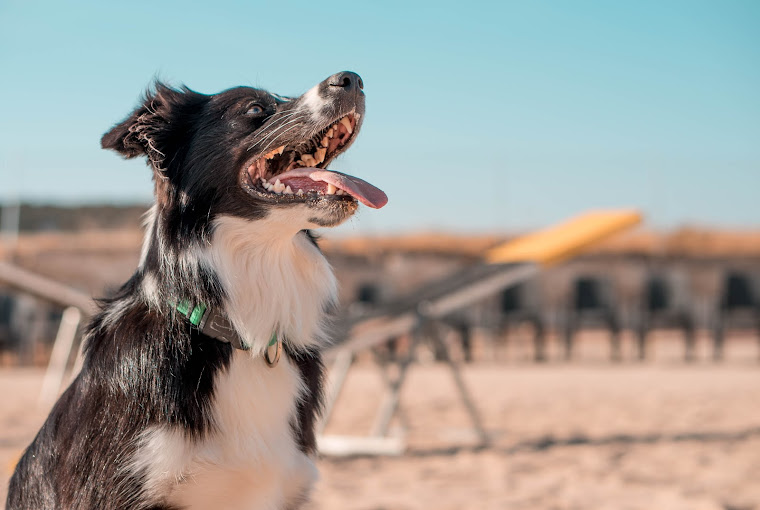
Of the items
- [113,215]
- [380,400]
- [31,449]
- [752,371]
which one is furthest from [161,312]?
[113,215]

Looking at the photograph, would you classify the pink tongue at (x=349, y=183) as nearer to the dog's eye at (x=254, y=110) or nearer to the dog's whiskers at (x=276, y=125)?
the dog's whiskers at (x=276, y=125)

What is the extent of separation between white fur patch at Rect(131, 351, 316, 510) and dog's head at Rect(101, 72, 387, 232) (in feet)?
1.67

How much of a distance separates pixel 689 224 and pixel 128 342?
16880 mm

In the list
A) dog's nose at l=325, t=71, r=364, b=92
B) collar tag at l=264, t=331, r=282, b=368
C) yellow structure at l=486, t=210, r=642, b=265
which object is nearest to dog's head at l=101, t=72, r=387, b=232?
dog's nose at l=325, t=71, r=364, b=92

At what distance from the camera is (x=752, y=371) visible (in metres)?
11.5

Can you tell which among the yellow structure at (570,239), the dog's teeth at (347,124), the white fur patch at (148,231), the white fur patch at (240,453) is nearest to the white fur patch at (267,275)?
the white fur patch at (240,453)

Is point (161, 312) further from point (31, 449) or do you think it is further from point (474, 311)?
point (474, 311)

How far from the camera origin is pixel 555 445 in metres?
5.91

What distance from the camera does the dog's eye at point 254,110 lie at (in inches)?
97.6

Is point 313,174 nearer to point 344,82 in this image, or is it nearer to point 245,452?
point 344,82

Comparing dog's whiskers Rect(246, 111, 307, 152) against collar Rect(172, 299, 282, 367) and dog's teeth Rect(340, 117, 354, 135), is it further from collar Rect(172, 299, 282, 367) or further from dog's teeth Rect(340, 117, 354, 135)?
collar Rect(172, 299, 282, 367)

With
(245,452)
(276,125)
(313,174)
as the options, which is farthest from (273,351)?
(276,125)

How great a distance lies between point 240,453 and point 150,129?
43.0 inches

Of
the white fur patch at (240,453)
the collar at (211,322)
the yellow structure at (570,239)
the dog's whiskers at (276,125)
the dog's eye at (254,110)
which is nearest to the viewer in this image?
the white fur patch at (240,453)
